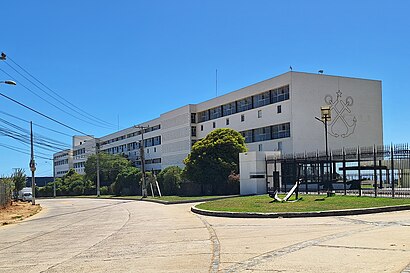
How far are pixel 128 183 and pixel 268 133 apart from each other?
2674 centimetres

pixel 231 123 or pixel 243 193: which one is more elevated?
pixel 231 123

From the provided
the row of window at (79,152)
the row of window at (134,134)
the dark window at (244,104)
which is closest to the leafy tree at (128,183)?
the row of window at (134,134)

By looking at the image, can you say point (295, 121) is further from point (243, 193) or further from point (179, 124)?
point (179, 124)

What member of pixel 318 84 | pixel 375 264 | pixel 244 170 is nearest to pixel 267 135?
pixel 318 84

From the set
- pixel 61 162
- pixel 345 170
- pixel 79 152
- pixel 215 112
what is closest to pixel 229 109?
pixel 215 112

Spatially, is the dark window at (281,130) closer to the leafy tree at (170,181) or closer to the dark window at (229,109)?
the dark window at (229,109)

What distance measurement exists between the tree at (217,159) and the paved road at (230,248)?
1203 inches

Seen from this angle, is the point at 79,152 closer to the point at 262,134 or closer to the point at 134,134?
the point at 134,134

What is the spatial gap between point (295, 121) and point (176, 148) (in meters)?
31.0

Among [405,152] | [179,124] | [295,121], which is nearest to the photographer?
[405,152]

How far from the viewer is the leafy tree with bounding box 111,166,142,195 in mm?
72938

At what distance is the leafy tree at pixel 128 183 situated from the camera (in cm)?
7294

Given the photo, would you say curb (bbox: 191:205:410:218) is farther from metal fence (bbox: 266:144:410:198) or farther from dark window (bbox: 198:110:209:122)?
dark window (bbox: 198:110:209:122)

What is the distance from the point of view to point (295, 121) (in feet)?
172
